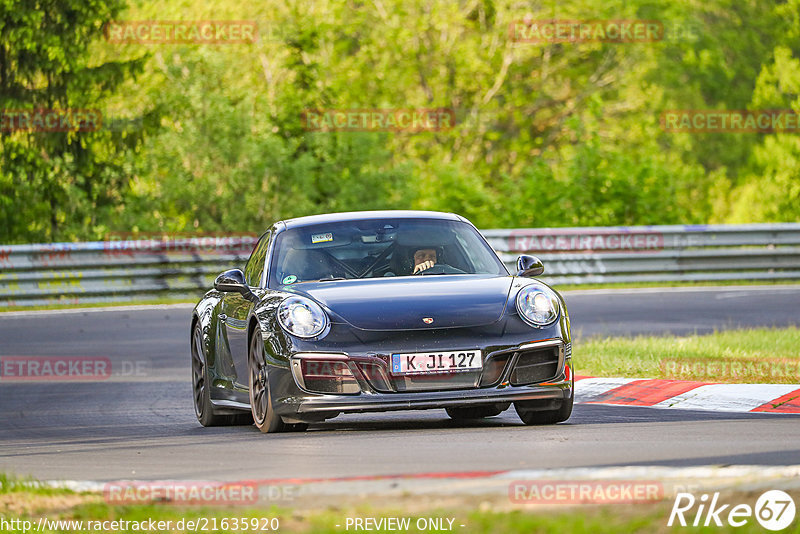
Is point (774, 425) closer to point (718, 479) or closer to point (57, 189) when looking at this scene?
point (718, 479)

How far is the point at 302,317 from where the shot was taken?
29.1 ft

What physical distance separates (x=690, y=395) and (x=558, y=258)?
14.9 m

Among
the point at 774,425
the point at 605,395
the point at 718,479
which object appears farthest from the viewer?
the point at 605,395

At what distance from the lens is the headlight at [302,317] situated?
8805 mm

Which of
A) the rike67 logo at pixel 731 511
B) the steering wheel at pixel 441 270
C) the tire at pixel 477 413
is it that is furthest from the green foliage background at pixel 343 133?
the rike67 logo at pixel 731 511

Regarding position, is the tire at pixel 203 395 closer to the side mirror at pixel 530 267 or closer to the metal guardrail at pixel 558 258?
the side mirror at pixel 530 267

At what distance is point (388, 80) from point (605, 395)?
36.7m

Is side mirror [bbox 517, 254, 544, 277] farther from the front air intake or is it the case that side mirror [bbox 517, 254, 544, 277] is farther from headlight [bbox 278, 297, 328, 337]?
headlight [bbox 278, 297, 328, 337]

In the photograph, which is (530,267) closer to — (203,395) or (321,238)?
(321,238)

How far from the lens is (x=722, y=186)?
175 ft

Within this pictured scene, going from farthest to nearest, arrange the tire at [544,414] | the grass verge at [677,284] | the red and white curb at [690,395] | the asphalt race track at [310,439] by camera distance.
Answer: the grass verge at [677,284]
the red and white curb at [690,395]
the tire at [544,414]
the asphalt race track at [310,439]

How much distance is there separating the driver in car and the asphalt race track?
0.98m

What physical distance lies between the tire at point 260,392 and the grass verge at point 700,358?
3.65 meters

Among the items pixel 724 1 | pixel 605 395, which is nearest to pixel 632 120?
pixel 724 1
